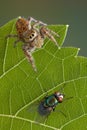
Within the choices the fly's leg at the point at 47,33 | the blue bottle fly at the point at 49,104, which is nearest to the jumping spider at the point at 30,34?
the fly's leg at the point at 47,33

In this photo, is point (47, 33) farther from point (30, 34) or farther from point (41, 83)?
point (41, 83)

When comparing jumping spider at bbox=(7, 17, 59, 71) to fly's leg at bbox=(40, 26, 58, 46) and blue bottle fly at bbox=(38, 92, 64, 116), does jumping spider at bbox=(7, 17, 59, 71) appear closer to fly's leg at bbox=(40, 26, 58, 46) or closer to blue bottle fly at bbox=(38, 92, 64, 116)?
fly's leg at bbox=(40, 26, 58, 46)

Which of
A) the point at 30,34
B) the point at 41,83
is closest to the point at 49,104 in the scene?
the point at 41,83

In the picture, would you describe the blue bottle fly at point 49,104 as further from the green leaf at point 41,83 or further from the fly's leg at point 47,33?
the fly's leg at point 47,33

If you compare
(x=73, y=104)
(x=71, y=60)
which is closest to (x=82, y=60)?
(x=71, y=60)

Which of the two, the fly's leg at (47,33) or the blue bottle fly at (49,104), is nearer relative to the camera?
the fly's leg at (47,33)

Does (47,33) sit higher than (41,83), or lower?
higher

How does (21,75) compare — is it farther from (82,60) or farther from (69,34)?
(69,34)
